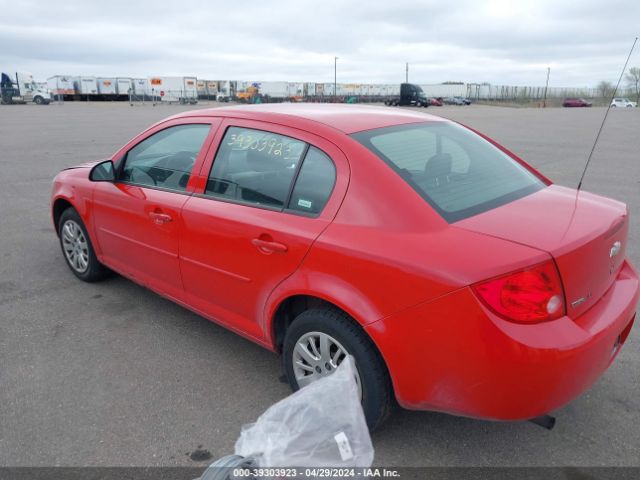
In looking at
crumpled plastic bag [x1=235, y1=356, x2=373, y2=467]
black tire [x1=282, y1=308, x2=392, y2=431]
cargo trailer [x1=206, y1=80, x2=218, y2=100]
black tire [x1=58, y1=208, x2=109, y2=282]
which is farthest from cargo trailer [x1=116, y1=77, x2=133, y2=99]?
crumpled plastic bag [x1=235, y1=356, x2=373, y2=467]

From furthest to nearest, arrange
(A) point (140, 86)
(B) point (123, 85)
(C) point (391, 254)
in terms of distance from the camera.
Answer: (A) point (140, 86) → (B) point (123, 85) → (C) point (391, 254)

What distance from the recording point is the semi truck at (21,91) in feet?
163

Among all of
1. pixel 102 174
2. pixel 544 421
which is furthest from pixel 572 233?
pixel 102 174

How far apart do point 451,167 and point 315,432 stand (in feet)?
5.42

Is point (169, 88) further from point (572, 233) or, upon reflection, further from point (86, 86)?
point (572, 233)

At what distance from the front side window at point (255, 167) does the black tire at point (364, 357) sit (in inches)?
25.8

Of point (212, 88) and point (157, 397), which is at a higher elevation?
point (212, 88)

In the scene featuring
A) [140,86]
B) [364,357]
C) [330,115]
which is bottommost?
[364,357]

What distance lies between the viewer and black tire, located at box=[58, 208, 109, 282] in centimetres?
453

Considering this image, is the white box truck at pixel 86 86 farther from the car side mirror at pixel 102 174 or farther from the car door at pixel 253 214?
the car door at pixel 253 214

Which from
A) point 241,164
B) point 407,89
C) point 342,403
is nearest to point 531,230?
point 342,403

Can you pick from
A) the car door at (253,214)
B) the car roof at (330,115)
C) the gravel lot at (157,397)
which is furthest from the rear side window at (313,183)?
the gravel lot at (157,397)

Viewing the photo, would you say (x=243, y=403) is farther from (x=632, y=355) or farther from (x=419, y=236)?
(x=632, y=355)

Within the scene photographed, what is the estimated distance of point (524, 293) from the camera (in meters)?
2.12
